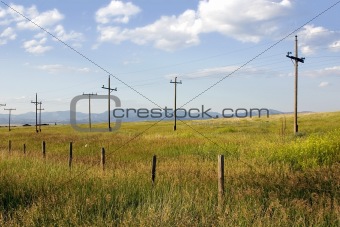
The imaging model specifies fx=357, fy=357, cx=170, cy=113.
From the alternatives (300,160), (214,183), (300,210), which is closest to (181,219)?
(300,210)

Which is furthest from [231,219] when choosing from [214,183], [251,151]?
[251,151]

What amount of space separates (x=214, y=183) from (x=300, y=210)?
9.93ft

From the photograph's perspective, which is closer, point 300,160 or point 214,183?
point 214,183

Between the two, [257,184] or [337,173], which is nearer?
[257,184]

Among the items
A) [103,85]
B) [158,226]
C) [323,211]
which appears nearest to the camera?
[158,226]

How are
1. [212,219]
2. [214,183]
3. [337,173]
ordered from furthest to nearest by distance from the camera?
[337,173] < [214,183] < [212,219]

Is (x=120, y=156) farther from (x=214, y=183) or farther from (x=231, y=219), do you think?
(x=231, y=219)

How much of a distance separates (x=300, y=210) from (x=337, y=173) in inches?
171

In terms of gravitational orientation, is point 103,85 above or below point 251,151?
above

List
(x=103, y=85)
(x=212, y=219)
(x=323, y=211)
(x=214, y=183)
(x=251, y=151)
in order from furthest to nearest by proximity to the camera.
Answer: (x=103, y=85), (x=251, y=151), (x=214, y=183), (x=323, y=211), (x=212, y=219)

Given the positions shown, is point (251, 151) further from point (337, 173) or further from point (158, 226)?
point (158, 226)

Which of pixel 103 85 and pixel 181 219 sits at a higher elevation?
pixel 103 85

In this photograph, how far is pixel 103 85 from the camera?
61656 millimetres

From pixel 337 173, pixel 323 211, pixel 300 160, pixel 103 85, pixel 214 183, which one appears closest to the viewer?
pixel 323 211
